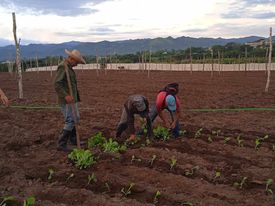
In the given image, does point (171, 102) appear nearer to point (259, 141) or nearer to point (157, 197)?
point (259, 141)

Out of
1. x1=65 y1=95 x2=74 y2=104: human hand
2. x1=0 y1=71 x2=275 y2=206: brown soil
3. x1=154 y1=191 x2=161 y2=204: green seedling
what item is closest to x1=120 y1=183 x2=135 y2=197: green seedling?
x1=0 y1=71 x2=275 y2=206: brown soil

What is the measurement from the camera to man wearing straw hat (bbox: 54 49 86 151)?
6184mm

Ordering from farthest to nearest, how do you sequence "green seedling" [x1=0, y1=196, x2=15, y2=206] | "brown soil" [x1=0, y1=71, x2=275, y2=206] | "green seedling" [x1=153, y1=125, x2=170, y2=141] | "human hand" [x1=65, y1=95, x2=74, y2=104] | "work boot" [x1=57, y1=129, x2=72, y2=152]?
"green seedling" [x1=153, y1=125, x2=170, y2=141]
"work boot" [x1=57, y1=129, x2=72, y2=152]
"human hand" [x1=65, y1=95, x2=74, y2=104]
"brown soil" [x1=0, y1=71, x2=275, y2=206]
"green seedling" [x1=0, y1=196, x2=15, y2=206]

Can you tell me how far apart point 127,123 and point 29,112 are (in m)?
4.95

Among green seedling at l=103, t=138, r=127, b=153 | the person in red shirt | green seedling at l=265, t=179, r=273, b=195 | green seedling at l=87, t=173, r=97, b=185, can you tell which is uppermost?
the person in red shirt

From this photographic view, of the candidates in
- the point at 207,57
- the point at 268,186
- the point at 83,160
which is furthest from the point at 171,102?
the point at 207,57

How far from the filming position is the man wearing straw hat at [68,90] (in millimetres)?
→ 6184

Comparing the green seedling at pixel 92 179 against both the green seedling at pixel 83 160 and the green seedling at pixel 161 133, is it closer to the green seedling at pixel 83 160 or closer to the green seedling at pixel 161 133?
the green seedling at pixel 83 160

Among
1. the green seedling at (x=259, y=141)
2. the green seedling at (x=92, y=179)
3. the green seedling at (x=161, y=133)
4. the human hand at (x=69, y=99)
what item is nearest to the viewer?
the green seedling at (x=92, y=179)

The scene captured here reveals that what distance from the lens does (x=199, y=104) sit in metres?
12.6

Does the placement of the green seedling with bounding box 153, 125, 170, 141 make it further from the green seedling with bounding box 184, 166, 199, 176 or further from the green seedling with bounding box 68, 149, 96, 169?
the green seedling with bounding box 68, 149, 96, 169

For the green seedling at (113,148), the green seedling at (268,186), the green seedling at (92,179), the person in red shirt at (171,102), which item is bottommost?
the green seedling at (268,186)

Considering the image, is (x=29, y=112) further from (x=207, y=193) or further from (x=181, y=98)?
(x=207, y=193)

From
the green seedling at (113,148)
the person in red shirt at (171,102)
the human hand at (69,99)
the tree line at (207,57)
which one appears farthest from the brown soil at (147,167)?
the tree line at (207,57)
